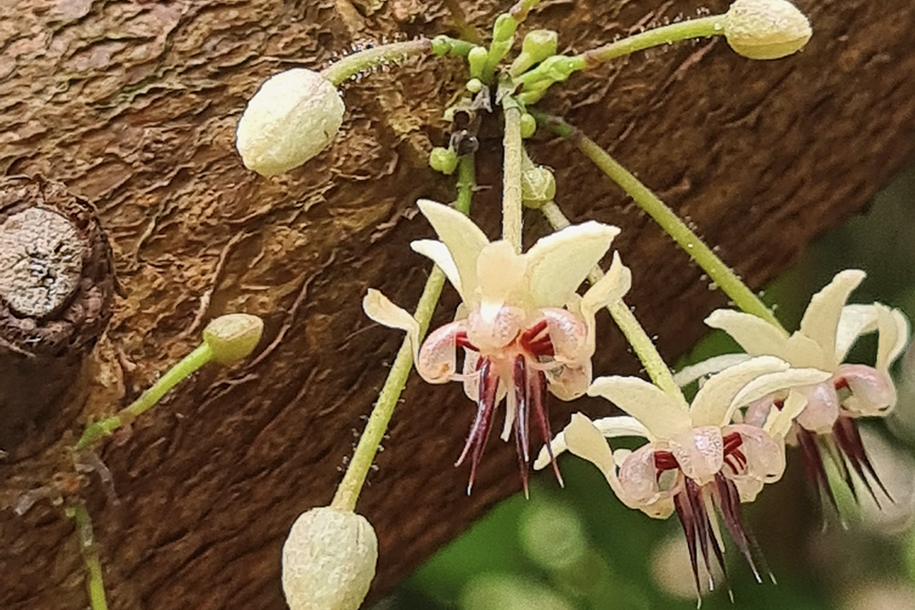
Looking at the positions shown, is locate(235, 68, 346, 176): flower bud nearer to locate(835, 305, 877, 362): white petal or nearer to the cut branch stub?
the cut branch stub

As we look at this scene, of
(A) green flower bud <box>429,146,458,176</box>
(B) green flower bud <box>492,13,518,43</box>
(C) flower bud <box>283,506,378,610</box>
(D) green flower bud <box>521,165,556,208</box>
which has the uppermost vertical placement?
(B) green flower bud <box>492,13,518,43</box>

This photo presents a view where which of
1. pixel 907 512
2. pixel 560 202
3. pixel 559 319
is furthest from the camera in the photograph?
pixel 907 512

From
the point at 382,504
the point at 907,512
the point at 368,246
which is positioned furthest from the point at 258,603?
the point at 907,512

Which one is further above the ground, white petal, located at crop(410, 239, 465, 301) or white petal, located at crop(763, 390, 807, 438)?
white petal, located at crop(410, 239, 465, 301)

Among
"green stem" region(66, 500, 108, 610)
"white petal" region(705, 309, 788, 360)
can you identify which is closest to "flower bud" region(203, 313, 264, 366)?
"green stem" region(66, 500, 108, 610)

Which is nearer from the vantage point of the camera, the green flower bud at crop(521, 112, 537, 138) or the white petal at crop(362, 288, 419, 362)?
the white petal at crop(362, 288, 419, 362)

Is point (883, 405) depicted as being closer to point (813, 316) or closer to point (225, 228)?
point (813, 316)
